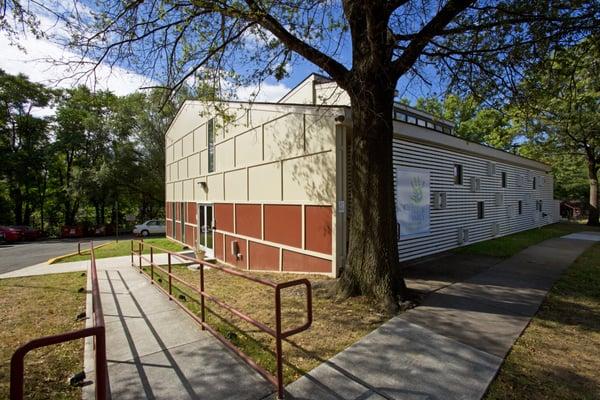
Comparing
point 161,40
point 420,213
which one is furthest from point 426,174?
point 161,40

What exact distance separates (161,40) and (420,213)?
25.1ft

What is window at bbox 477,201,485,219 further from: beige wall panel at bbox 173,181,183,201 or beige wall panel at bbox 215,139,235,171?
beige wall panel at bbox 173,181,183,201

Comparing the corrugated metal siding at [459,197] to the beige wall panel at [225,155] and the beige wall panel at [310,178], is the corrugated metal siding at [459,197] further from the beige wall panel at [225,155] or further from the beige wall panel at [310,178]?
the beige wall panel at [225,155]

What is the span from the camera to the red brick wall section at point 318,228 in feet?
22.1

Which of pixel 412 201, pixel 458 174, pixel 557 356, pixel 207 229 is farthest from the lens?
pixel 207 229

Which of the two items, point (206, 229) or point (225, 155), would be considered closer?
point (225, 155)

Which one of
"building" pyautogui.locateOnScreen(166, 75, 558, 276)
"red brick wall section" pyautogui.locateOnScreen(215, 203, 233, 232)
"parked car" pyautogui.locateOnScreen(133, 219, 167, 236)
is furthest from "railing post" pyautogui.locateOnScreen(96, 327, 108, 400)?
"parked car" pyautogui.locateOnScreen(133, 219, 167, 236)

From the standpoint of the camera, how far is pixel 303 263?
24.6 ft

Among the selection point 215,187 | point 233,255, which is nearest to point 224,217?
point 215,187

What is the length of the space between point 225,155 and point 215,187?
1599 mm

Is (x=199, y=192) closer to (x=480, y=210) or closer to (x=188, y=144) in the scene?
(x=188, y=144)

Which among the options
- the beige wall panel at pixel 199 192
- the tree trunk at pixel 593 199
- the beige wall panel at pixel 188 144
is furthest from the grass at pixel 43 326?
the tree trunk at pixel 593 199

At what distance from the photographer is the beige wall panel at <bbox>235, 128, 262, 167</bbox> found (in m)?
9.27

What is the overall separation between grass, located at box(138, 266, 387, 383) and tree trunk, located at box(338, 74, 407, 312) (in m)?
0.42
